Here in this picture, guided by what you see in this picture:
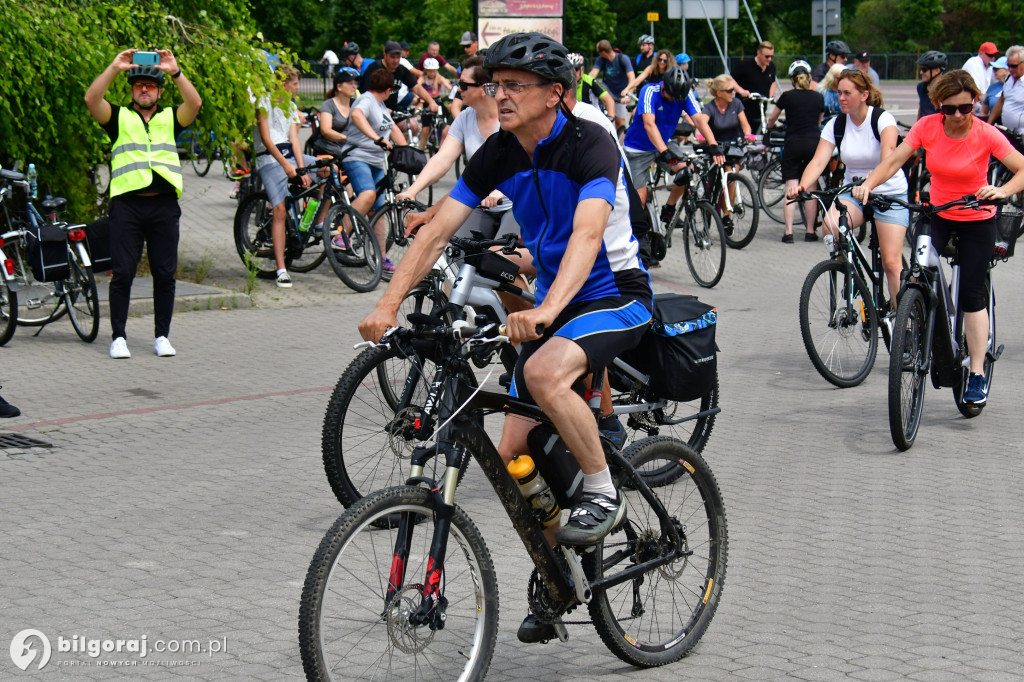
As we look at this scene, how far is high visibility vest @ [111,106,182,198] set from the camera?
9594 mm

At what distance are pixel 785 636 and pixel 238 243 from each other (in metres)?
9.42

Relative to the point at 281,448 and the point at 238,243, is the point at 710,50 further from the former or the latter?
the point at 281,448

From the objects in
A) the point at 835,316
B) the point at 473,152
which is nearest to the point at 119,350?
the point at 473,152

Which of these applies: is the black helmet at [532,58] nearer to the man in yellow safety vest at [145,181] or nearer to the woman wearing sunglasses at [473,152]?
the woman wearing sunglasses at [473,152]

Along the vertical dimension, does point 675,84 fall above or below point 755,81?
below

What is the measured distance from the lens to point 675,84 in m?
13.2

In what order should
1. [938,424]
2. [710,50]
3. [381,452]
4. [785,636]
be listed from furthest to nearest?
[710,50], [938,424], [381,452], [785,636]

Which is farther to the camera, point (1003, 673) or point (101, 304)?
point (101, 304)

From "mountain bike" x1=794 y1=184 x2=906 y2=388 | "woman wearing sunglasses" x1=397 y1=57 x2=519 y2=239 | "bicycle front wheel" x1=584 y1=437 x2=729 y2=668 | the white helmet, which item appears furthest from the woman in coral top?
the white helmet

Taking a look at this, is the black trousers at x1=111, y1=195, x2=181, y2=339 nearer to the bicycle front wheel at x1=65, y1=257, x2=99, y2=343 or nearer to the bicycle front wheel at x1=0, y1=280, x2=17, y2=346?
the bicycle front wheel at x1=65, y1=257, x2=99, y2=343

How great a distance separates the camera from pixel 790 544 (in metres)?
5.80

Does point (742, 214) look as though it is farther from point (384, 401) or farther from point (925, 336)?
point (384, 401)

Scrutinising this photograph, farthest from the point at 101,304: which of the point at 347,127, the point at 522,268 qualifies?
the point at 522,268

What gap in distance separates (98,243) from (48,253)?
0.46 metres
